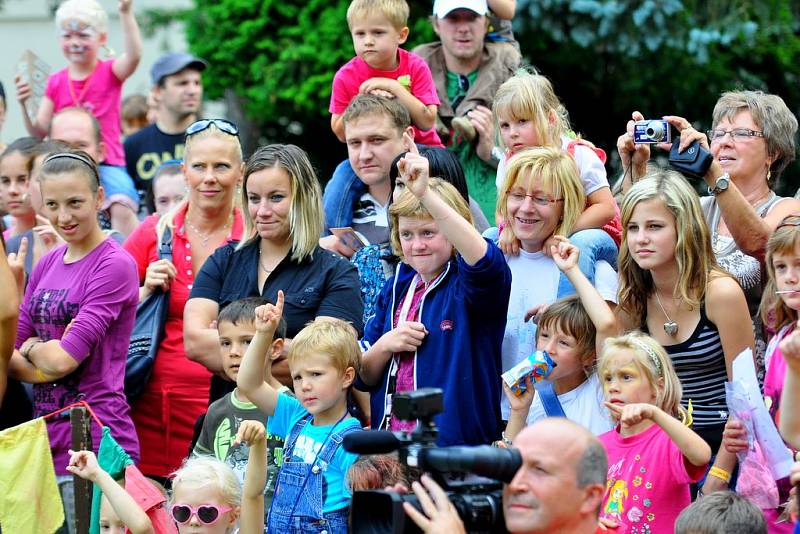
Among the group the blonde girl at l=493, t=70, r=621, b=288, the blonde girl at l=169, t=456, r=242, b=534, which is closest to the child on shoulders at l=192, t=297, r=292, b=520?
the blonde girl at l=169, t=456, r=242, b=534

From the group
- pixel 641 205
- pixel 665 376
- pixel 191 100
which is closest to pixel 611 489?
pixel 665 376

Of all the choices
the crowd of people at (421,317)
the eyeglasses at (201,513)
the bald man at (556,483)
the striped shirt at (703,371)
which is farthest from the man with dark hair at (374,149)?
the bald man at (556,483)

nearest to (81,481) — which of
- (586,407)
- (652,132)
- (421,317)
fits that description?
(421,317)

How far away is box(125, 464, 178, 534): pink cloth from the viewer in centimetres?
539

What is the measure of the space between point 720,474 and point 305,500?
160cm

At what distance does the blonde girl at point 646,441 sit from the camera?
4.71 meters

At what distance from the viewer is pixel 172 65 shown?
888cm

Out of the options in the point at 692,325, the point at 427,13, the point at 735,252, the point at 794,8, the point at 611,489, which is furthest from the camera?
the point at 794,8

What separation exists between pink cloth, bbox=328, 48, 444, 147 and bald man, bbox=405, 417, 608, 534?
10.6ft

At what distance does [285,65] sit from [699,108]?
3.71 m

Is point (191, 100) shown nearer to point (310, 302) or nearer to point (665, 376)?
point (310, 302)

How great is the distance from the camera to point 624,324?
5.48 metres

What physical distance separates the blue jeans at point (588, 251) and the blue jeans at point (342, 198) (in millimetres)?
1441

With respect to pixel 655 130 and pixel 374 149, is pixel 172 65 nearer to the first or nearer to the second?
pixel 374 149
